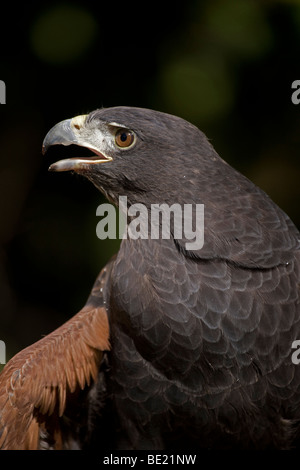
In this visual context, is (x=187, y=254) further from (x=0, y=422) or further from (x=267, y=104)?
(x=267, y=104)

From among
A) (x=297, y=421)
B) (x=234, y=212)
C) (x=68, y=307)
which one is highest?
(x=234, y=212)

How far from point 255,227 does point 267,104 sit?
1639mm

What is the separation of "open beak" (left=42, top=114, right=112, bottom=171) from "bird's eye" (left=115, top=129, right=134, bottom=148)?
0.08 metres

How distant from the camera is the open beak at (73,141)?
8.22 ft

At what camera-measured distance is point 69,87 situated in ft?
12.8

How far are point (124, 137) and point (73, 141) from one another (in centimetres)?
20

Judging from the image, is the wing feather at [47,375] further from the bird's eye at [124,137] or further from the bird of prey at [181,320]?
the bird's eye at [124,137]

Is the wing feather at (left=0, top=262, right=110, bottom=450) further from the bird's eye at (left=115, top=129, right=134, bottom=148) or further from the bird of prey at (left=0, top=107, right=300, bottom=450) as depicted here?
the bird's eye at (left=115, top=129, right=134, bottom=148)

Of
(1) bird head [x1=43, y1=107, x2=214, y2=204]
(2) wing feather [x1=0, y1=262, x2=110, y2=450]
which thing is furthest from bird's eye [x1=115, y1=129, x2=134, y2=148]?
(2) wing feather [x1=0, y1=262, x2=110, y2=450]

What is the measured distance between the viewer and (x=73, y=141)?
99.6 inches

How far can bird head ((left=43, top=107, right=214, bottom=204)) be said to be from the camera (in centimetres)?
247

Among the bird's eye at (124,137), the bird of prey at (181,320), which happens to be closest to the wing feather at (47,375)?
the bird of prey at (181,320)

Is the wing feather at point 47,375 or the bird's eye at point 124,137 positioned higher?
the bird's eye at point 124,137

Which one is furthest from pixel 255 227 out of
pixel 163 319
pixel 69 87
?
pixel 69 87
